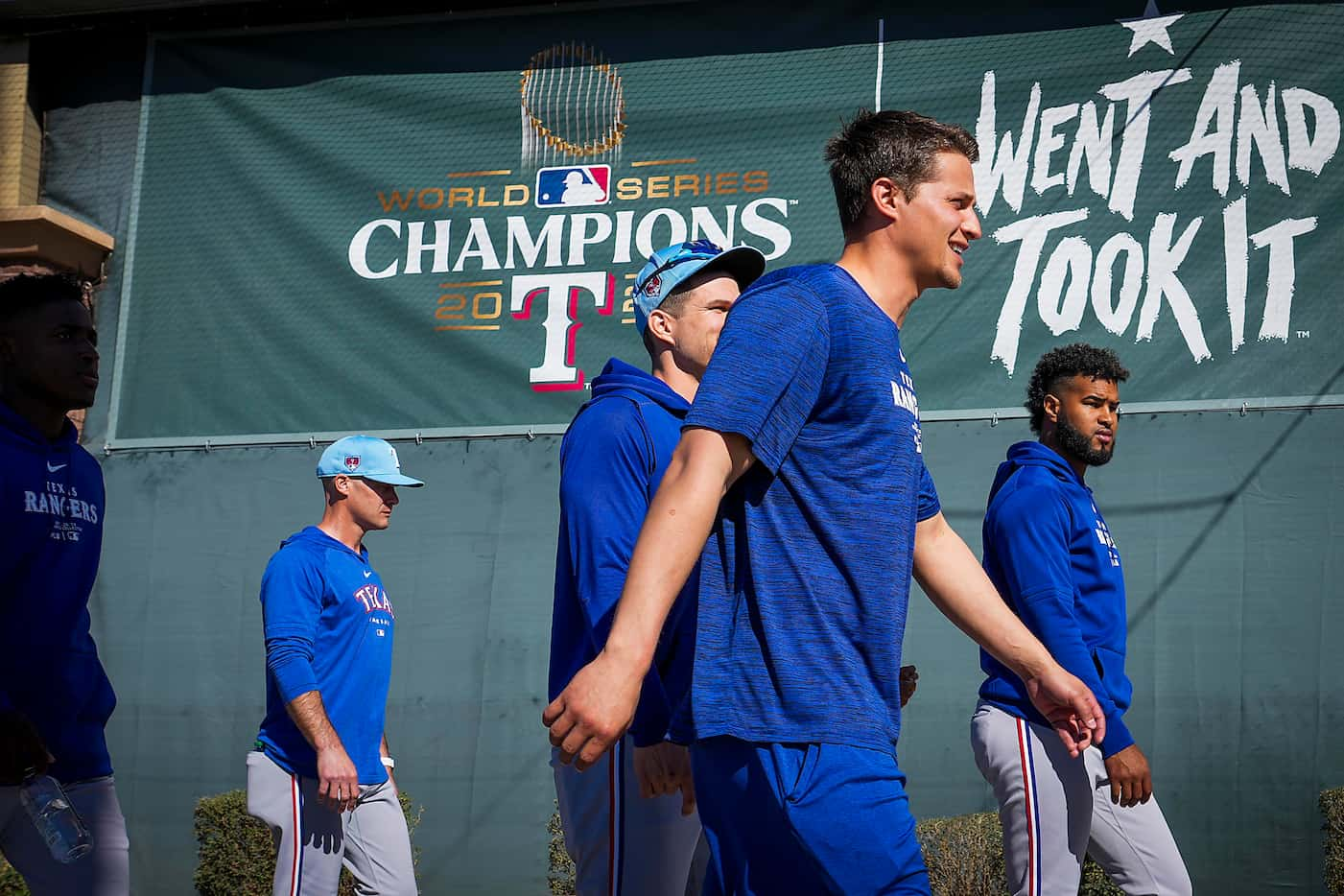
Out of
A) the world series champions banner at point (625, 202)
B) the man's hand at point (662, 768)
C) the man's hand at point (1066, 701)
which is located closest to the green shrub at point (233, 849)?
the world series champions banner at point (625, 202)

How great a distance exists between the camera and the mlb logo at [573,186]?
8742mm

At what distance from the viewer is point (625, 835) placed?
313 centimetres

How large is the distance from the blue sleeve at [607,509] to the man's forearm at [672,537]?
37.3 inches

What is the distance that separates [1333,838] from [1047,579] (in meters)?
3.82

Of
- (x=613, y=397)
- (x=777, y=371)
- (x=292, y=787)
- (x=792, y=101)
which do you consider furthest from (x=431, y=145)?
(x=777, y=371)

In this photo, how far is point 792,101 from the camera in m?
8.55

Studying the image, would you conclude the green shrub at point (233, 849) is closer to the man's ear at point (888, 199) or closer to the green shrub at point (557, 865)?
the green shrub at point (557, 865)

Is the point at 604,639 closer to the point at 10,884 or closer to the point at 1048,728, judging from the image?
the point at 1048,728

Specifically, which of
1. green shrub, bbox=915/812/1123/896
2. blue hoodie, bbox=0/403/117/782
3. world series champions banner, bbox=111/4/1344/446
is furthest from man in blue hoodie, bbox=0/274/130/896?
world series champions banner, bbox=111/4/1344/446

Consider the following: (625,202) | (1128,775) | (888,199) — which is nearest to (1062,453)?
(1128,775)

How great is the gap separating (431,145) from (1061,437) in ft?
18.0

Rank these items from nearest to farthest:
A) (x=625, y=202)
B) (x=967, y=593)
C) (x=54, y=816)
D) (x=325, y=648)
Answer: (x=967, y=593) → (x=54, y=816) → (x=325, y=648) → (x=625, y=202)

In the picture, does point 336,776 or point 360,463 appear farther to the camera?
point 360,463

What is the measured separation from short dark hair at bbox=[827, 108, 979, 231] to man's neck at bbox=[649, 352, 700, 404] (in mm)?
1081
